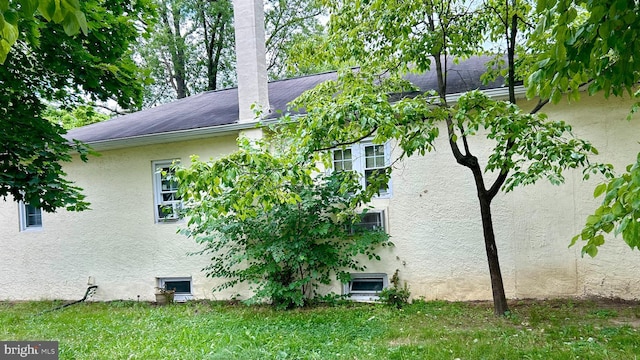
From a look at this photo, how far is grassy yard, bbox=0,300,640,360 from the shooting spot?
414 centimetres

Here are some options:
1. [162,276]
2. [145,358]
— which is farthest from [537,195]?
[162,276]

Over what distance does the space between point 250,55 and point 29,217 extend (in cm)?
643

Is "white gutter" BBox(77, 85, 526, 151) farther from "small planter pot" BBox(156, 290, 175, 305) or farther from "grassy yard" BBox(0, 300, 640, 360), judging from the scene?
"grassy yard" BBox(0, 300, 640, 360)

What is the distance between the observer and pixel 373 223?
22.6 feet

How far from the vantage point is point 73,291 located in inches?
Result: 334

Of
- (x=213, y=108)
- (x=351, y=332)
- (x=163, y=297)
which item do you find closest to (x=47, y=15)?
(x=351, y=332)

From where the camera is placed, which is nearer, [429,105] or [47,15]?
[47,15]

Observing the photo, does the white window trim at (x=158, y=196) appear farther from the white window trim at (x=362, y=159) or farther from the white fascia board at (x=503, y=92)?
the white fascia board at (x=503, y=92)

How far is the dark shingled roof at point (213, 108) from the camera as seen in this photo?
731 cm

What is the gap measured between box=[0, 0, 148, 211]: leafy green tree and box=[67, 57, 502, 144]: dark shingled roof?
1371 millimetres

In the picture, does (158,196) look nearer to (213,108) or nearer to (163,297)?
(163,297)

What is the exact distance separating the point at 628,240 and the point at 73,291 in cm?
980

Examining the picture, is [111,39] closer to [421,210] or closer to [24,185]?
[24,185]

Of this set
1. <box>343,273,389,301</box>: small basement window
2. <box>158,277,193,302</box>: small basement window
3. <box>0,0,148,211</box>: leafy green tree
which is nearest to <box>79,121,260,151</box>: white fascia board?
Result: <box>0,0,148,211</box>: leafy green tree
